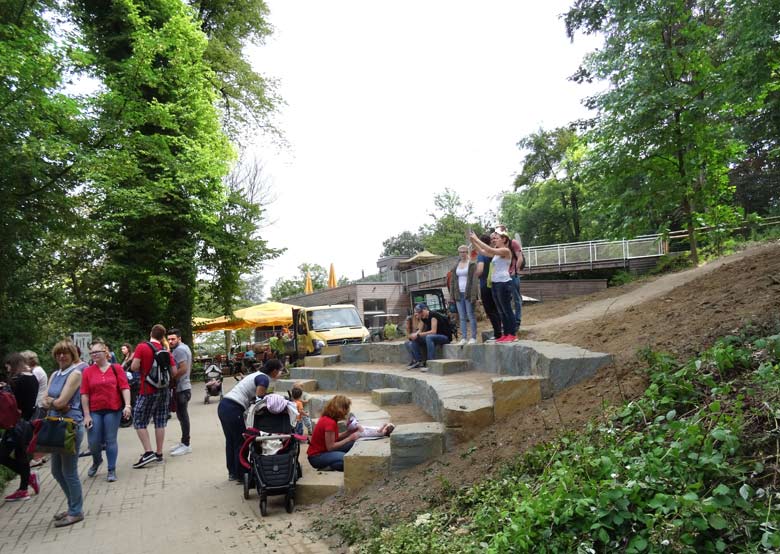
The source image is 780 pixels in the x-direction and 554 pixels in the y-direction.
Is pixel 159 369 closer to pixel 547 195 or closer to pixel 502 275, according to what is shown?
pixel 502 275

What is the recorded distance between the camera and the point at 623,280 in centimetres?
1916

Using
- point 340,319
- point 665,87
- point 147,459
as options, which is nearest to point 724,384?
point 147,459

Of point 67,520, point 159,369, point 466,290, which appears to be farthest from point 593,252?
point 67,520

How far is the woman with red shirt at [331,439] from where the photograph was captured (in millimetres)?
6617

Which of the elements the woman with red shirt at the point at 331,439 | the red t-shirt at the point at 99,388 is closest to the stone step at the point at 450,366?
the woman with red shirt at the point at 331,439

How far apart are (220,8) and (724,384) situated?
77.9 feet

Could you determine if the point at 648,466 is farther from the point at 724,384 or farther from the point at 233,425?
the point at 233,425

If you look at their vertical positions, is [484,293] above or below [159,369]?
above

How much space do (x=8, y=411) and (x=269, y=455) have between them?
316 centimetres

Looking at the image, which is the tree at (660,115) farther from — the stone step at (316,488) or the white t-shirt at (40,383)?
the white t-shirt at (40,383)

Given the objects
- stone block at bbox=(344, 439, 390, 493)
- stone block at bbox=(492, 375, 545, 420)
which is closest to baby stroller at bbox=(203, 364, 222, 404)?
stone block at bbox=(344, 439, 390, 493)

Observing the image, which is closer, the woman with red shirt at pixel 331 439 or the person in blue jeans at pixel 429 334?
the woman with red shirt at pixel 331 439

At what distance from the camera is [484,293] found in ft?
28.0

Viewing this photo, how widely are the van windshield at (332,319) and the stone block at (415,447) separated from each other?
43.3ft
